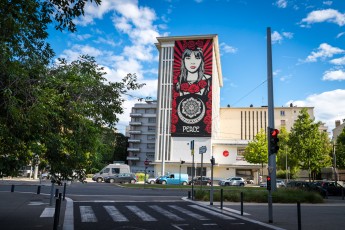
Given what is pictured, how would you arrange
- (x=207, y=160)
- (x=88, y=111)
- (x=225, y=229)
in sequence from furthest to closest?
(x=207, y=160) → (x=225, y=229) → (x=88, y=111)

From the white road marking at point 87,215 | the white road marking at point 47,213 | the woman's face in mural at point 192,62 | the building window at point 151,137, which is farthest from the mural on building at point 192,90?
the white road marking at point 47,213

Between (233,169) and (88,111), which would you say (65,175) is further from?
(233,169)

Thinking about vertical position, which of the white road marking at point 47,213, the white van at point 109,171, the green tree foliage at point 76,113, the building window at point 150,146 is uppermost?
the building window at point 150,146

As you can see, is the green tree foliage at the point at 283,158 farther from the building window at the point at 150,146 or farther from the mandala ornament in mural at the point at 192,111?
the building window at the point at 150,146

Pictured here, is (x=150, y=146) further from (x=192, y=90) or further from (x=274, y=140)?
(x=274, y=140)

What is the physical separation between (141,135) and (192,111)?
101 feet

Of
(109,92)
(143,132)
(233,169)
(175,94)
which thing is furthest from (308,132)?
(143,132)

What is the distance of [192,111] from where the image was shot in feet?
213

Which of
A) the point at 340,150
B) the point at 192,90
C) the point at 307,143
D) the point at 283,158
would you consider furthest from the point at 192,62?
the point at 340,150

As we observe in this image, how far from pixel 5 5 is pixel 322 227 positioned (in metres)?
11.1

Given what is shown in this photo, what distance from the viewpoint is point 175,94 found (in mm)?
66312

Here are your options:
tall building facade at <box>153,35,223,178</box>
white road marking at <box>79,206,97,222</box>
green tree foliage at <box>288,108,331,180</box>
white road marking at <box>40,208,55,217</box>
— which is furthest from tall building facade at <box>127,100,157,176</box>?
white road marking at <box>40,208,55,217</box>

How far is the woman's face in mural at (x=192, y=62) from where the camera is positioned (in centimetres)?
6662

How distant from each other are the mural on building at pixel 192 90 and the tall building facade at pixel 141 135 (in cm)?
2382
